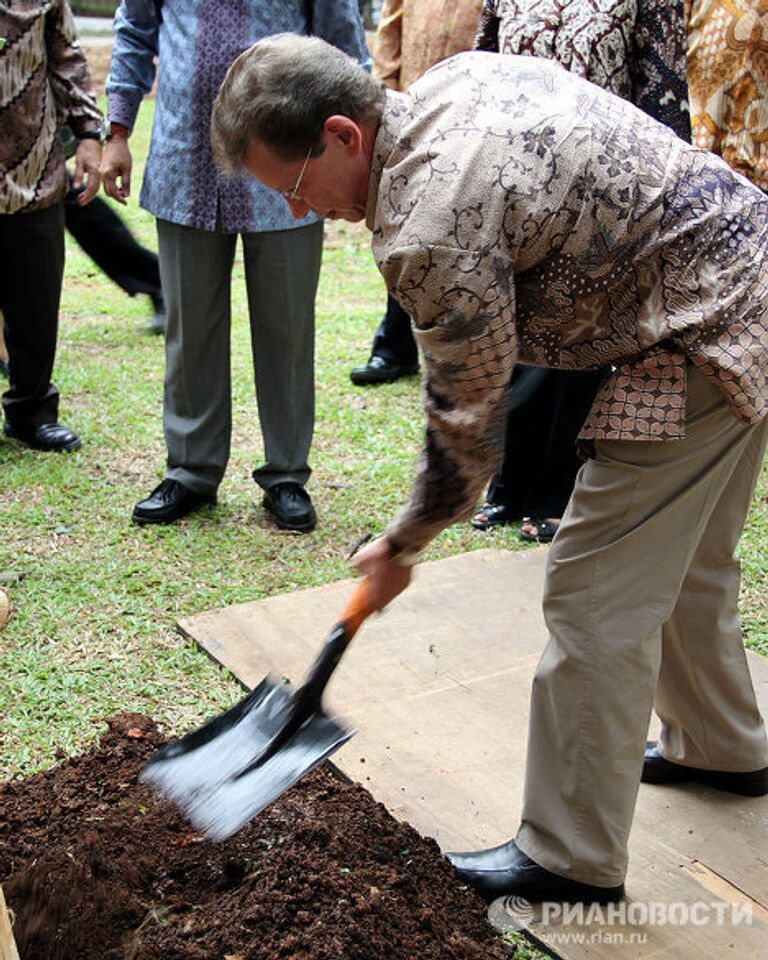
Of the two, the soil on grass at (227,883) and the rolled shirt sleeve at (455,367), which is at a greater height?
the rolled shirt sleeve at (455,367)

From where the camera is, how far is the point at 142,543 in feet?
14.7

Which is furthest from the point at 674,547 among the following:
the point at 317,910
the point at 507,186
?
the point at 317,910

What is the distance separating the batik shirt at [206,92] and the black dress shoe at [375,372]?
2.07 meters

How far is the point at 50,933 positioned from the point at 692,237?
5.90ft

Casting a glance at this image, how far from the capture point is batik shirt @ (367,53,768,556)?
2.13m

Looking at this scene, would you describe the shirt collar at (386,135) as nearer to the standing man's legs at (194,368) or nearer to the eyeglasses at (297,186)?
the eyeglasses at (297,186)

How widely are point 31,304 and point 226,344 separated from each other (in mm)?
1138

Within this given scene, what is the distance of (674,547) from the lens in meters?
2.44

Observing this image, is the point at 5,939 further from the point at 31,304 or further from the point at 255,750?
the point at 31,304

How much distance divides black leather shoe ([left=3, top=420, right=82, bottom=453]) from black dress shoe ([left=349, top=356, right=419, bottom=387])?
1571 mm

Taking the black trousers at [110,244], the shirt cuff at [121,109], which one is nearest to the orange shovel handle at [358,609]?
the shirt cuff at [121,109]

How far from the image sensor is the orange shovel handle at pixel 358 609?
2504 mm

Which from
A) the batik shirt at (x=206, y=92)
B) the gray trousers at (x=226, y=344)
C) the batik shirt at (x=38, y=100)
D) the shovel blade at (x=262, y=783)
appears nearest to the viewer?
the shovel blade at (x=262, y=783)

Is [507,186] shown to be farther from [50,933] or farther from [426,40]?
[426,40]
